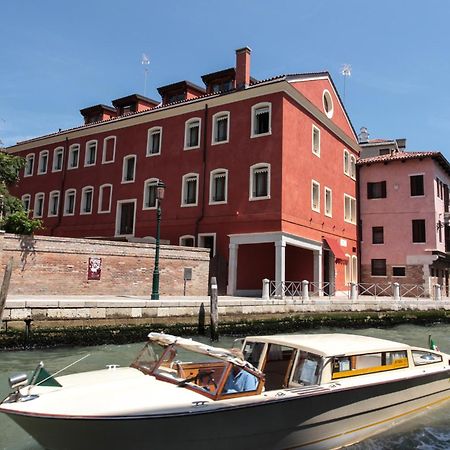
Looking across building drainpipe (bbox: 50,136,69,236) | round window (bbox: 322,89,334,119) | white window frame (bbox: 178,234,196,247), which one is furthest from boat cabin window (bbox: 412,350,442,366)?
building drainpipe (bbox: 50,136,69,236)

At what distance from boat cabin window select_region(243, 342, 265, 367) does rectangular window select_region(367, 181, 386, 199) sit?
23442mm

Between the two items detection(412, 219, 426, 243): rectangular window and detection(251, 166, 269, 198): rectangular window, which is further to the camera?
detection(412, 219, 426, 243): rectangular window

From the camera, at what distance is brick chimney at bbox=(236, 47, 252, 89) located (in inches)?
885

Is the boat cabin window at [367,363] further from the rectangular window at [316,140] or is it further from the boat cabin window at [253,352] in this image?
the rectangular window at [316,140]

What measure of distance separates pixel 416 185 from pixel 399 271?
5.33m

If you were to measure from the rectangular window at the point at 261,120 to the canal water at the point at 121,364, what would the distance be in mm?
9705

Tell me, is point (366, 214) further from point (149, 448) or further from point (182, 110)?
point (149, 448)

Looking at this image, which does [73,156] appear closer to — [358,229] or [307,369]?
[358,229]

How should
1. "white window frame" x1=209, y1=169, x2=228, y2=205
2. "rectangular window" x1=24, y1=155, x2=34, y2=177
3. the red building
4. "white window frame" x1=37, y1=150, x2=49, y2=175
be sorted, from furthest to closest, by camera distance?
"rectangular window" x1=24, y1=155, x2=34, y2=177
"white window frame" x1=37, y1=150, x2=49, y2=175
"white window frame" x1=209, y1=169, x2=228, y2=205
the red building

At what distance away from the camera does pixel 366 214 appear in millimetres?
28500

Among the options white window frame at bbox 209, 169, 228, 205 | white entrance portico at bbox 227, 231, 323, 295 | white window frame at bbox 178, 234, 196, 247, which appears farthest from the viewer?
white window frame at bbox 178, 234, 196, 247

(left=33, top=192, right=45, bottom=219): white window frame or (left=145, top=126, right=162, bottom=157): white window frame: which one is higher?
(left=145, top=126, right=162, bottom=157): white window frame

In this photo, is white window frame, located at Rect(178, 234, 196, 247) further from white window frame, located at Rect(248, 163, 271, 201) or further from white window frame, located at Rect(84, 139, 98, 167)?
white window frame, located at Rect(84, 139, 98, 167)

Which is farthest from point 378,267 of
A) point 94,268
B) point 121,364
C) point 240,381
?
point 240,381
